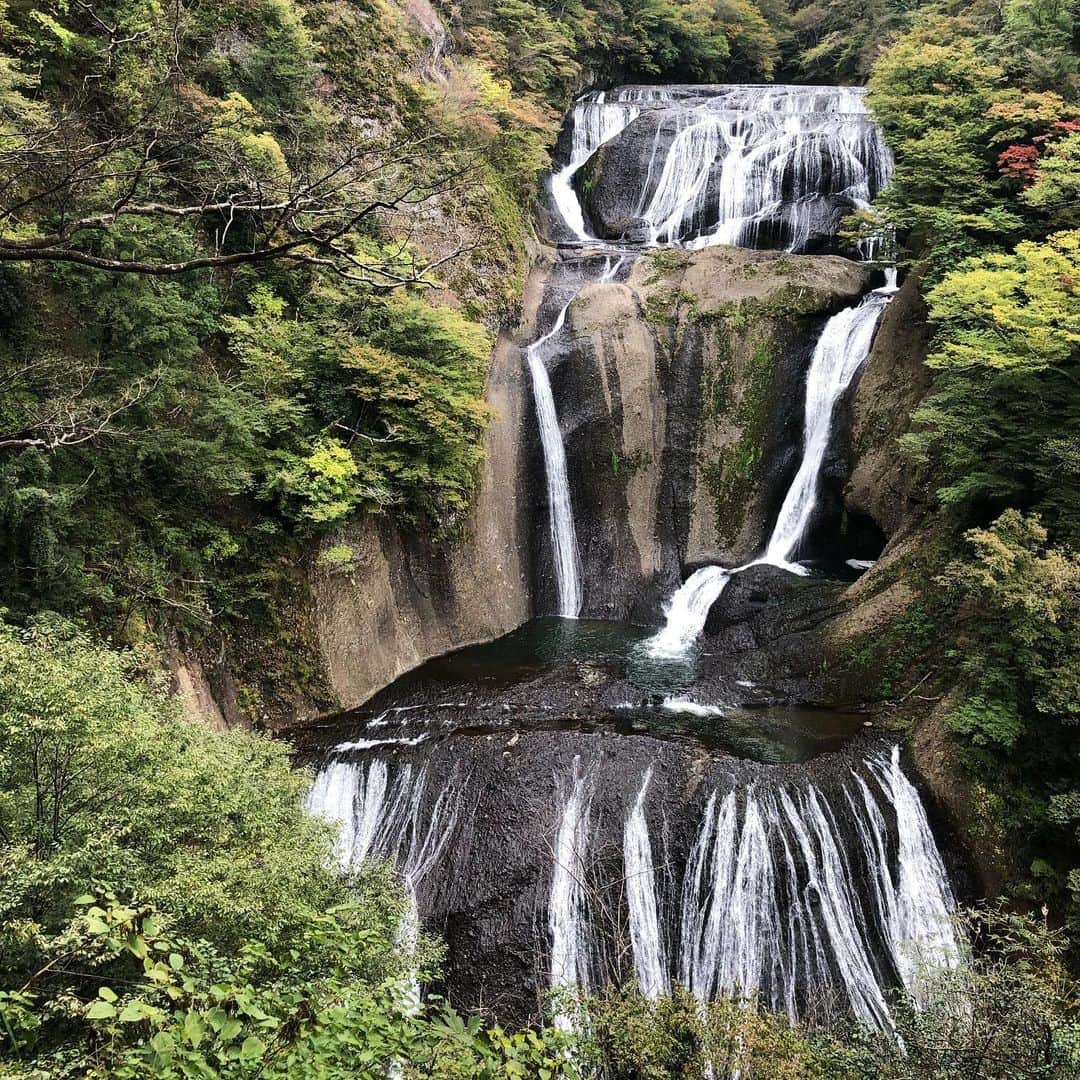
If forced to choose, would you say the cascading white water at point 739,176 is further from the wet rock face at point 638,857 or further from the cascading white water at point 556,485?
the wet rock face at point 638,857

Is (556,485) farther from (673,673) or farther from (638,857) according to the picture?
(638,857)

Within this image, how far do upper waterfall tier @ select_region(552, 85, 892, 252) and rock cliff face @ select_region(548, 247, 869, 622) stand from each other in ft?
10.7

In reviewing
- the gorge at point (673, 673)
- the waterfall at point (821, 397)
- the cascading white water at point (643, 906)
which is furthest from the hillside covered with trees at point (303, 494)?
the waterfall at point (821, 397)

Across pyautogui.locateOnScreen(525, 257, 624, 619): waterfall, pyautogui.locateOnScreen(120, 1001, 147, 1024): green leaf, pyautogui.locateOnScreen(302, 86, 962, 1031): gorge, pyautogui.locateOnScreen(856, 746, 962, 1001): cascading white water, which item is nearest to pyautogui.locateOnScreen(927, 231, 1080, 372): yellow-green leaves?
pyautogui.locateOnScreen(302, 86, 962, 1031): gorge

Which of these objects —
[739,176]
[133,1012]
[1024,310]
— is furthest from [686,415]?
[133,1012]

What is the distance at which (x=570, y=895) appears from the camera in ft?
27.7

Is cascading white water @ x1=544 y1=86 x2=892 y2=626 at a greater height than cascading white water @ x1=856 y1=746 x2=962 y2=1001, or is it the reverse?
cascading white water @ x1=544 y1=86 x2=892 y2=626

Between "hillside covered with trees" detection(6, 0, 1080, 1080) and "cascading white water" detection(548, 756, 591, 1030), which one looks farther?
"cascading white water" detection(548, 756, 591, 1030)

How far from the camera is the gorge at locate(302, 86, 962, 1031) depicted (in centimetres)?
813

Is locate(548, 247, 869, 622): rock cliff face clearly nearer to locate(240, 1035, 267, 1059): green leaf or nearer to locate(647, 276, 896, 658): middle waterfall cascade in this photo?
locate(647, 276, 896, 658): middle waterfall cascade

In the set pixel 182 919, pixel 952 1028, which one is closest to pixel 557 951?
pixel 952 1028

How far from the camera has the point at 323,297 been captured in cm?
1241

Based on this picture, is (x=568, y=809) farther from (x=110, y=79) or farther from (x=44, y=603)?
(x=110, y=79)

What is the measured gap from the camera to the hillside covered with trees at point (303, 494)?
3.88m
